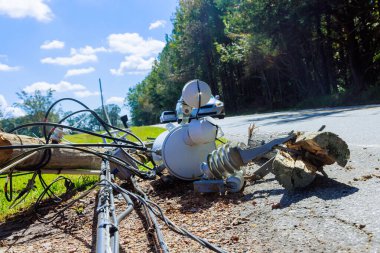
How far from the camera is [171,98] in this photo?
5541cm

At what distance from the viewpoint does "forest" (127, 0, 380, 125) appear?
22.4m

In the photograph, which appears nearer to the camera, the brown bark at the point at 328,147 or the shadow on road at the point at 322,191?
the shadow on road at the point at 322,191

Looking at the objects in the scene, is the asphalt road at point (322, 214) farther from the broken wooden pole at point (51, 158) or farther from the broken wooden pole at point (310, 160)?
the broken wooden pole at point (51, 158)

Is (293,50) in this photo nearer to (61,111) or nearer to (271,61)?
(271,61)

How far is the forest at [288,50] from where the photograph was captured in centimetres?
2241

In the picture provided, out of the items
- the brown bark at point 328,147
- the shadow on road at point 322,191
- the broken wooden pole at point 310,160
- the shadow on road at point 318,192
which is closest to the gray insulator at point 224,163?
the shadow on road at point 318,192

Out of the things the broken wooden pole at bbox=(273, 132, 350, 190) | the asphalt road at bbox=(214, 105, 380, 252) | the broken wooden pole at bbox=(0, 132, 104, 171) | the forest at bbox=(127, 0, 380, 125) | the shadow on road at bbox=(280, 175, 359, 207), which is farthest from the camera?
the forest at bbox=(127, 0, 380, 125)

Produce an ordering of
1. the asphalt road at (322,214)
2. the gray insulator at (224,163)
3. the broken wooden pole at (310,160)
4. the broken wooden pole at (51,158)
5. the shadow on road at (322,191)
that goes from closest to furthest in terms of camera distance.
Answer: the asphalt road at (322,214) < the shadow on road at (322,191) < the broken wooden pole at (310,160) < the gray insulator at (224,163) < the broken wooden pole at (51,158)

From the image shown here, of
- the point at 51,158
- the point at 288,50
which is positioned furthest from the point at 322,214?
the point at 288,50

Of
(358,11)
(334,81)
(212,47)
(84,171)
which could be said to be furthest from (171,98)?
(84,171)

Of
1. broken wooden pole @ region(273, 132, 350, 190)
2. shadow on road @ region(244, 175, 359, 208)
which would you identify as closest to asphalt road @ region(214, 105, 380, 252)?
shadow on road @ region(244, 175, 359, 208)

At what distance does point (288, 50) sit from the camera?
90.8ft

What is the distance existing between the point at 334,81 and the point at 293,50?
3818 mm

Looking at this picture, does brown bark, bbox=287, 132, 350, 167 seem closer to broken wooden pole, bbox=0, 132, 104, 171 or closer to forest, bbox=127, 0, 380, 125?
broken wooden pole, bbox=0, 132, 104, 171
